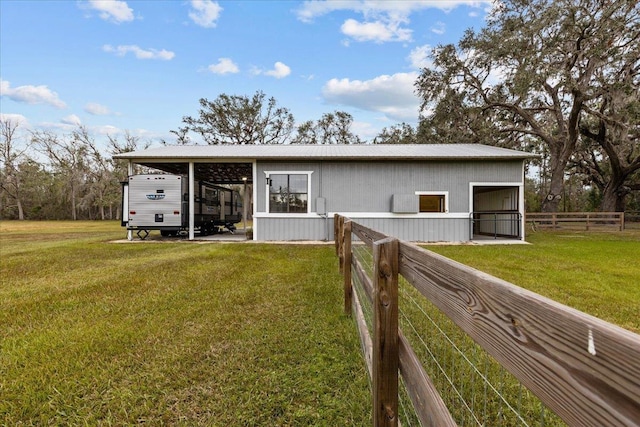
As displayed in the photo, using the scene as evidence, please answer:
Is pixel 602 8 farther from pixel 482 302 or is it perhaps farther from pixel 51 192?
pixel 51 192

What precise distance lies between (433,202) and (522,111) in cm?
1000

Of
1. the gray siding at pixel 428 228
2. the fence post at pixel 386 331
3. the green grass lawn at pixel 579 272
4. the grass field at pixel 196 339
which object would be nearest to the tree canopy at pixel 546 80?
the gray siding at pixel 428 228

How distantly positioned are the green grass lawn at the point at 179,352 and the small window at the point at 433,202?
6688 millimetres

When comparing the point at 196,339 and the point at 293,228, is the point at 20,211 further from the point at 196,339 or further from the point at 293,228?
Result: the point at 196,339

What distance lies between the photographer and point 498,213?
10.8 metres

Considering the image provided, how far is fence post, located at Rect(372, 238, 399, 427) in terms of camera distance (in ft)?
4.56

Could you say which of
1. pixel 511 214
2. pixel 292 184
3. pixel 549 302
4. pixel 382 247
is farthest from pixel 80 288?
pixel 511 214

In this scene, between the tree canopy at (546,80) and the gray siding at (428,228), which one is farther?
the tree canopy at (546,80)

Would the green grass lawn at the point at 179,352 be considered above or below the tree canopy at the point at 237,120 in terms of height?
below

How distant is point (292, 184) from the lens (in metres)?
10.6

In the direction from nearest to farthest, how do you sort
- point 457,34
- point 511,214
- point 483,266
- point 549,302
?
point 549,302 < point 483,266 < point 511,214 < point 457,34

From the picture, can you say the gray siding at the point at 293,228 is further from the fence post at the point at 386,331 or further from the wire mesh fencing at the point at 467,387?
the fence post at the point at 386,331

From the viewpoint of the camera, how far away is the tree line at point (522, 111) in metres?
12.8

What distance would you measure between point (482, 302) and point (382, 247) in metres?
0.67
